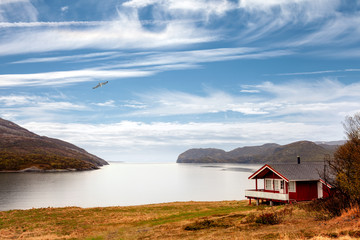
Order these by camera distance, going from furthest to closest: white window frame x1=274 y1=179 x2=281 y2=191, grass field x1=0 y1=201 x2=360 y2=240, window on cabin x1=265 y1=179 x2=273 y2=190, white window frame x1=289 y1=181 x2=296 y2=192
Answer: window on cabin x1=265 y1=179 x2=273 y2=190 → white window frame x1=274 y1=179 x2=281 y2=191 → white window frame x1=289 y1=181 x2=296 y2=192 → grass field x1=0 y1=201 x2=360 y2=240

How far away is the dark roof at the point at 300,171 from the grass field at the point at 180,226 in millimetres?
8953

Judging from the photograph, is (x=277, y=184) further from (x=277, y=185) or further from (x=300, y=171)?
(x=300, y=171)

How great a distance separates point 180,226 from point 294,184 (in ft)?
67.1

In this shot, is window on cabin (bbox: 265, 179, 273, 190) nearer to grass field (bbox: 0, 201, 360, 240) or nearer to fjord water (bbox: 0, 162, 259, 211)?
grass field (bbox: 0, 201, 360, 240)

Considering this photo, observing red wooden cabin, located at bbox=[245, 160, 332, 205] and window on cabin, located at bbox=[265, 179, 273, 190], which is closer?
red wooden cabin, located at bbox=[245, 160, 332, 205]

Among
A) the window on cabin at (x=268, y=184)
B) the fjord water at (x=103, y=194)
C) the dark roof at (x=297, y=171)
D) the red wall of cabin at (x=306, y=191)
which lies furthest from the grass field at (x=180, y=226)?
the fjord water at (x=103, y=194)

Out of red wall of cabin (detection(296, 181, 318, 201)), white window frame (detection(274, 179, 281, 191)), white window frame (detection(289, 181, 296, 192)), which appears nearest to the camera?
red wall of cabin (detection(296, 181, 318, 201))

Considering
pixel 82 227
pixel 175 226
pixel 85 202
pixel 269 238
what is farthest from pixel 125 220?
pixel 85 202

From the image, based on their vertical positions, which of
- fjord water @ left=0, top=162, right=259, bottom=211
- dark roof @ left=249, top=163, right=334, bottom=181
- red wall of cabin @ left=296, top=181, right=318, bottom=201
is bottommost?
fjord water @ left=0, top=162, right=259, bottom=211

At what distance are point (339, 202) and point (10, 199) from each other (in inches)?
2916

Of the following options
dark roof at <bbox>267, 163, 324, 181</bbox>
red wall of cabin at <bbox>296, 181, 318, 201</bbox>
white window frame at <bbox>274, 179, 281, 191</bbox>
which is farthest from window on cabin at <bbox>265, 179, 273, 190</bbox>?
red wall of cabin at <bbox>296, 181, 318, 201</bbox>

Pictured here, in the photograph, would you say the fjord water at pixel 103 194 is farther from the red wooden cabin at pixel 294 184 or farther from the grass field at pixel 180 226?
the red wooden cabin at pixel 294 184

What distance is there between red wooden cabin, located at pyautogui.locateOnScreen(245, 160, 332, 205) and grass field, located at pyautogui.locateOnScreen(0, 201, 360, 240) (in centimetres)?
844

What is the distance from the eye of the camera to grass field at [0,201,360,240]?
20828 mm
